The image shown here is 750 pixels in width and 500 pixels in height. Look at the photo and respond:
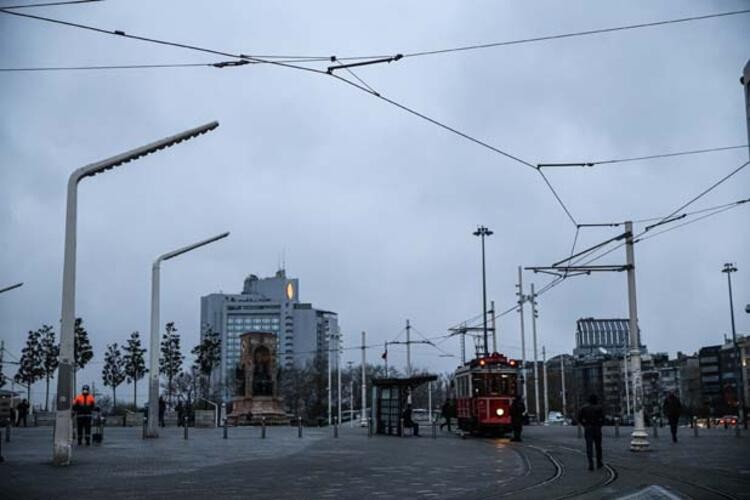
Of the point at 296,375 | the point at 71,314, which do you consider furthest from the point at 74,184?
the point at 296,375

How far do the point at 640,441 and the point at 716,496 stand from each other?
13.6 meters

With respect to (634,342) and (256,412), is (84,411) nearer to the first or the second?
(634,342)

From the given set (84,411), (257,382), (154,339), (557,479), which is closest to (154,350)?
(154,339)

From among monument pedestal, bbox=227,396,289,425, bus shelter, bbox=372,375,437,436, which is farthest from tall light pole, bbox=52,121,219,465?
monument pedestal, bbox=227,396,289,425

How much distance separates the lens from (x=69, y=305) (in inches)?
860

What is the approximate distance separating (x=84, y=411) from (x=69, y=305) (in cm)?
805

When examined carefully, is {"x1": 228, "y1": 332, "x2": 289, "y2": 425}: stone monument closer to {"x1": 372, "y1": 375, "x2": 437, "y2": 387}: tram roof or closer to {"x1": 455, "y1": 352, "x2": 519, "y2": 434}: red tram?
{"x1": 372, "y1": 375, "x2": 437, "y2": 387}: tram roof

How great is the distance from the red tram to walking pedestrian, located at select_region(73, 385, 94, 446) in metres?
17.5

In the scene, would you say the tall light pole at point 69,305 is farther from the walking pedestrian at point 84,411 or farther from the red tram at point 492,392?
the red tram at point 492,392

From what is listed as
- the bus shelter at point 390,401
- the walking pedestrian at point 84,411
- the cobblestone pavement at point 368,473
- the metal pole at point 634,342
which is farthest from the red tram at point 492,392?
the walking pedestrian at point 84,411

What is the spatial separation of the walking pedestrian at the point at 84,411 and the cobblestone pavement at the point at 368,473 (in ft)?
3.64

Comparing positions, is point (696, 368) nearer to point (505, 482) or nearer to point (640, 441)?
point (640, 441)

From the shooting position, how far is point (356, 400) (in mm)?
132750

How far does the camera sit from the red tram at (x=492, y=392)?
3922 centimetres
